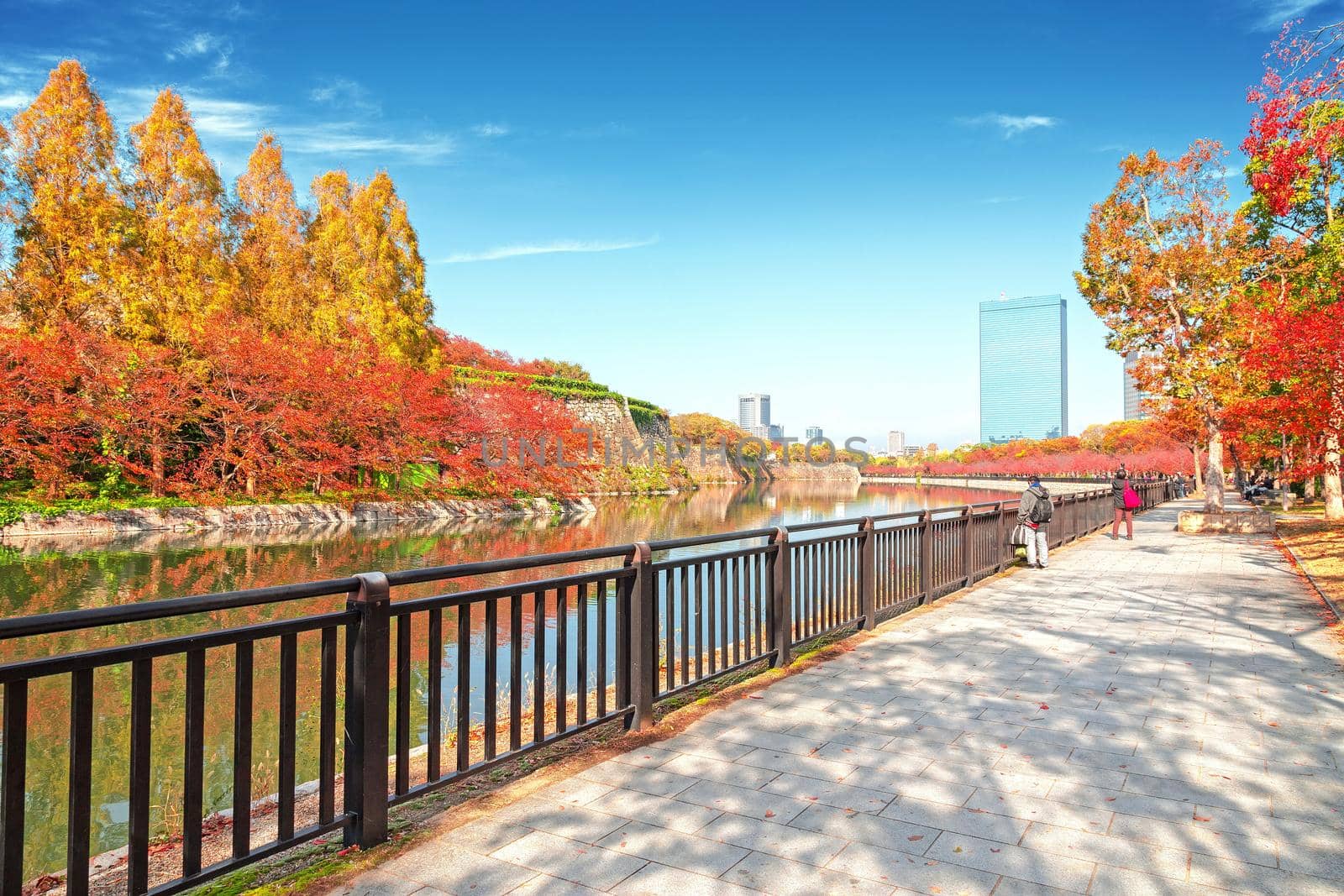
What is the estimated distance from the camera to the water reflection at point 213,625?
14.7 feet

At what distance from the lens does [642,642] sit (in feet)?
13.3

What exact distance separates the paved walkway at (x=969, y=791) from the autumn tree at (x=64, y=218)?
24748mm

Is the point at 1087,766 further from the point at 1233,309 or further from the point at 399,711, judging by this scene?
the point at 1233,309

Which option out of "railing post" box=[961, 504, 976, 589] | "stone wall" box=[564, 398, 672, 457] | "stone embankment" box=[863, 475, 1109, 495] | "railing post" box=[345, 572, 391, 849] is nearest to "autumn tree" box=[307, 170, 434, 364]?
"stone wall" box=[564, 398, 672, 457]

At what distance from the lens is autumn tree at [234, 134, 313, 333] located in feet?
84.9

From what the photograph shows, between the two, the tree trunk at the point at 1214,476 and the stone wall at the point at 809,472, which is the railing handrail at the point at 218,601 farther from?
the stone wall at the point at 809,472

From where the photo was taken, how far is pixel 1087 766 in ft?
11.9

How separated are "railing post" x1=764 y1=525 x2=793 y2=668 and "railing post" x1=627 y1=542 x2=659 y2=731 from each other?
4.52ft

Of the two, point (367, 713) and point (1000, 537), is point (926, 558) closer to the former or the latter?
A: point (1000, 537)

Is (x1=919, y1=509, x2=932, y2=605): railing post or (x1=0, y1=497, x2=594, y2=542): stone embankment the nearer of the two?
(x1=919, y1=509, x2=932, y2=605): railing post

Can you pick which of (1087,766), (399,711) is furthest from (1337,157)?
(399,711)

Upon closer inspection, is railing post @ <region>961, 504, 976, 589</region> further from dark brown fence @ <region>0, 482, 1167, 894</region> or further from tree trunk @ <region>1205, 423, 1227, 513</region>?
tree trunk @ <region>1205, 423, 1227, 513</region>

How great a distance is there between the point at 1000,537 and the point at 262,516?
801 inches

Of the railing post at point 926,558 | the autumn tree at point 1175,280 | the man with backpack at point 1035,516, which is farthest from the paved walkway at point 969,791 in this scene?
the autumn tree at point 1175,280
